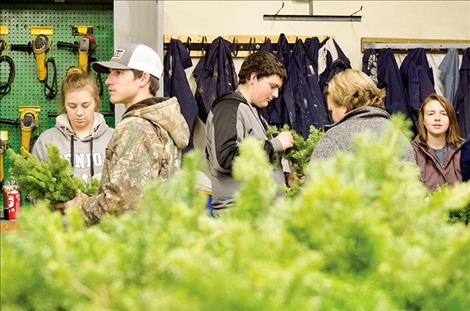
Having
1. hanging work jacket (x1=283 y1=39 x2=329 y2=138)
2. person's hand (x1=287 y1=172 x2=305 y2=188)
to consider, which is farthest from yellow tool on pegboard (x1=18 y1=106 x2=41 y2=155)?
person's hand (x1=287 y1=172 x2=305 y2=188)

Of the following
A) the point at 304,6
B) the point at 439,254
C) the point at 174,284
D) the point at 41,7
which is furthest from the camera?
the point at 304,6

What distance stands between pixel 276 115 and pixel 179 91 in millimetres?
799

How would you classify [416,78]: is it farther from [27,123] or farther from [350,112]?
[350,112]

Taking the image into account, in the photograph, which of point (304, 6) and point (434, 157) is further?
point (304, 6)

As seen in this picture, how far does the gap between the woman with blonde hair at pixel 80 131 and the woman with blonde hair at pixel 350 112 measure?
1.33 m

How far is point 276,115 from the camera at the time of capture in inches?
235

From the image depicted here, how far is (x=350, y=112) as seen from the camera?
312 cm

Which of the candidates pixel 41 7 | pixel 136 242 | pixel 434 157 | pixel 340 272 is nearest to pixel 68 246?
pixel 136 242

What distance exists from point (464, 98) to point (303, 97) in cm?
138

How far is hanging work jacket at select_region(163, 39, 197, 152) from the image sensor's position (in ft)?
19.4

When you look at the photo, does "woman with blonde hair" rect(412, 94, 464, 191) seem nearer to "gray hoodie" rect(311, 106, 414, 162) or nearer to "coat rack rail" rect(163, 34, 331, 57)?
"gray hoodie" rect(311, 106, 414, 162)

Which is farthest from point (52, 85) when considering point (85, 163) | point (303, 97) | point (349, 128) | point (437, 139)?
point (349, 128)

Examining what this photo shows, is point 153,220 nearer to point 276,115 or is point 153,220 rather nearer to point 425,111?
point 425,111

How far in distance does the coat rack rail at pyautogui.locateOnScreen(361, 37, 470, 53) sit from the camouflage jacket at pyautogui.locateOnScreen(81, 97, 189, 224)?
158 inches
